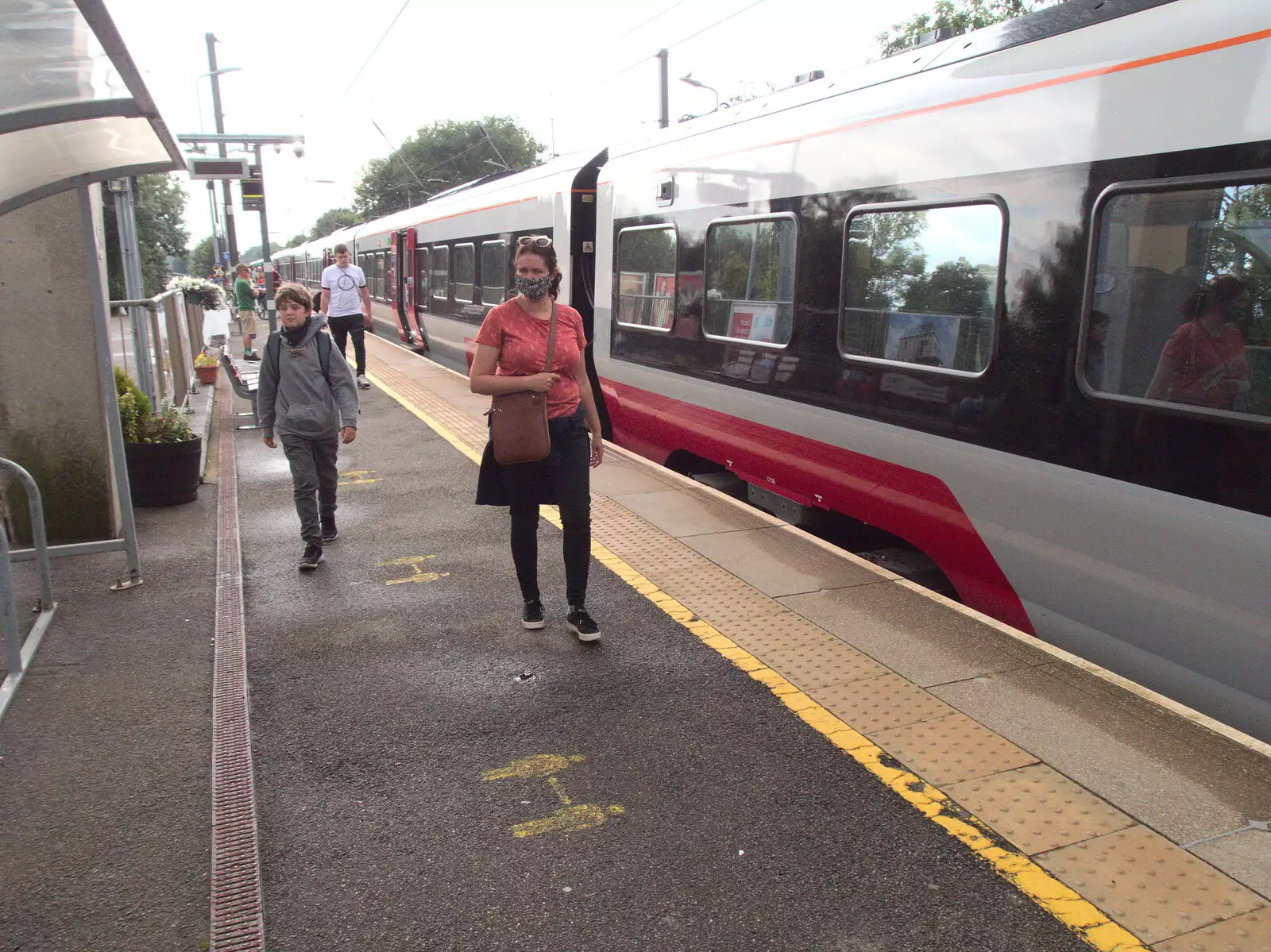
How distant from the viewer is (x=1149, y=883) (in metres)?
2.59

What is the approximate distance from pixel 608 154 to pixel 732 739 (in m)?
6.47

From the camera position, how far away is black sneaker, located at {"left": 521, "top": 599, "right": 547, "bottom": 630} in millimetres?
4480

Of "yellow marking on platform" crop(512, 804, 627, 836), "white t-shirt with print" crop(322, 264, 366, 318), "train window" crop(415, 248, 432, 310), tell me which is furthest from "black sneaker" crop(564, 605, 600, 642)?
"train window" crop(415, 248, 432, 310)

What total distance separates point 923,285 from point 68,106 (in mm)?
3592

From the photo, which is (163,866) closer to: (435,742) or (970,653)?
(435,742)

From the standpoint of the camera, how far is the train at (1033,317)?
3.33 m

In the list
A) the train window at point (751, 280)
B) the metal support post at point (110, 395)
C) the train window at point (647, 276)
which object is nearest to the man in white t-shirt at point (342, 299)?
the train window at point (647, 276)

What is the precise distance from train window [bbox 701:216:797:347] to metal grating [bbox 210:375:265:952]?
3339 mm

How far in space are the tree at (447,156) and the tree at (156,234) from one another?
23636mm

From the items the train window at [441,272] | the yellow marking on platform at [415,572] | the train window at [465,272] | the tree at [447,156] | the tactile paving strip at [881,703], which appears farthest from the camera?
the tree at [447,156]

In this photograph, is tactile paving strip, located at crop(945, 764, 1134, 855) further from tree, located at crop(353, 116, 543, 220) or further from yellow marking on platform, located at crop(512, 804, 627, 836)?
tree, located at crop(353, 116, 543, 220)

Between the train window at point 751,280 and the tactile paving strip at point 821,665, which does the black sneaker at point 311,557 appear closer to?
the tactile paving strip at point 821,665

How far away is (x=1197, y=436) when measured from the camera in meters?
3.41

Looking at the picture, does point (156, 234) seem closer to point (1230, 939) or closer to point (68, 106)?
point (68, 106)
